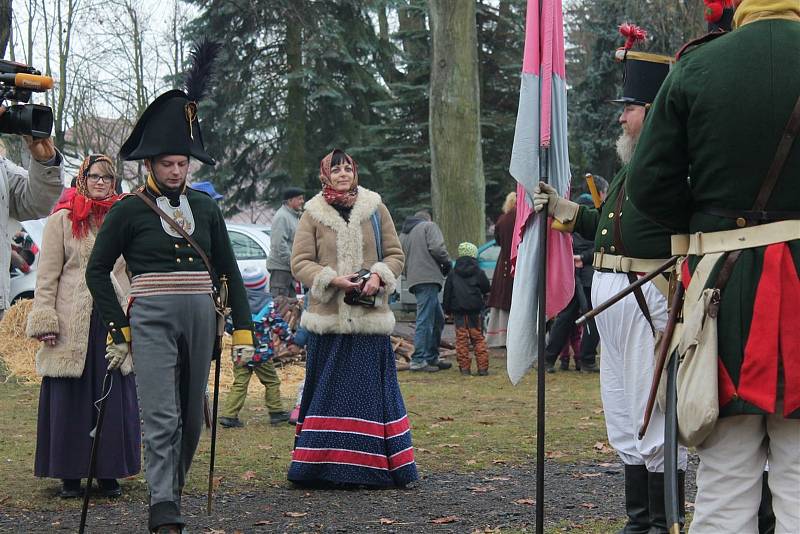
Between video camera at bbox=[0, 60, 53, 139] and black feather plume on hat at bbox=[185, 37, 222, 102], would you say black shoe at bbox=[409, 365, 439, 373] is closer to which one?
black feather plume on hat at bbox=[185, 37, 222, 102]

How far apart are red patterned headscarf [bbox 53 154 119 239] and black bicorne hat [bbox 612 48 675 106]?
3400 mm

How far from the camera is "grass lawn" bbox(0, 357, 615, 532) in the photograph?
7648 millimetres

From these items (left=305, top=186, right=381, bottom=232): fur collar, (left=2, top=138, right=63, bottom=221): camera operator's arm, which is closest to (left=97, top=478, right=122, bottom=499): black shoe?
(left=2, top=138, right=63, bottom=221): camera operator's arm

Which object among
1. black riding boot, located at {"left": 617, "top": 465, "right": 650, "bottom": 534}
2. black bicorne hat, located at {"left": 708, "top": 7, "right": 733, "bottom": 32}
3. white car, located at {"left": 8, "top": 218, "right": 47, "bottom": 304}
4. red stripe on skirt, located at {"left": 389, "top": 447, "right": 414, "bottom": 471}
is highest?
black bicorne hat, located at {"left": 708, "top": 7, "right": 733, "bottom": 32}

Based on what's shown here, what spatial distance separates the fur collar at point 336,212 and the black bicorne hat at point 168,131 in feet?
5.00

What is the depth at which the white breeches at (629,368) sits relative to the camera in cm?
541

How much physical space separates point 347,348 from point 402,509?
4.05ft

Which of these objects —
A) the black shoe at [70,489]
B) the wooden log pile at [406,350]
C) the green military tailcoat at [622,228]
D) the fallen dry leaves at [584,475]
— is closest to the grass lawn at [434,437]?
the black shoe at [70,489]

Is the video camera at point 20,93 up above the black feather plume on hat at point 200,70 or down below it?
below

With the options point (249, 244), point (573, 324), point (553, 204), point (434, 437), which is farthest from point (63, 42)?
point (553, 204)

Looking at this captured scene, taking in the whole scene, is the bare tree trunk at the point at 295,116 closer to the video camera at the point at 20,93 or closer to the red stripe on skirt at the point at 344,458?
the red stripe on skirt at the point at 344,458

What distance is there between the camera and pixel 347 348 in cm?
755

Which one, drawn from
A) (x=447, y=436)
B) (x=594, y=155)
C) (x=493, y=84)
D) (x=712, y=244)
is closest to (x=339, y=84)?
(x=493, y=84)

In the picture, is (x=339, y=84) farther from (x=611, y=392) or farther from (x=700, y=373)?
(x=700, y=373)
